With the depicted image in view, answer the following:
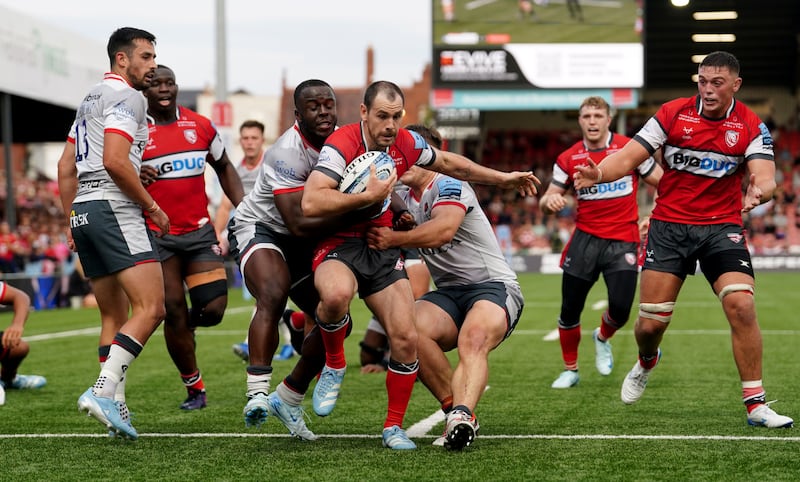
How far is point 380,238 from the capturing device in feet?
20.5

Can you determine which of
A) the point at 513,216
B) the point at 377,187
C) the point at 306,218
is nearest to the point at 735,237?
the point at 377,187

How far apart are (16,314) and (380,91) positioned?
406 centimetres

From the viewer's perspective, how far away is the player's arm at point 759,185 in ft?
21.8

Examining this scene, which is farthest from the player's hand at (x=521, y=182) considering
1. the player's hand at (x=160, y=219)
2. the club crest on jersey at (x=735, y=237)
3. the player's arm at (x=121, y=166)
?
the player's arm at (x=121, y=166)

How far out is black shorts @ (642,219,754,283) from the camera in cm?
702

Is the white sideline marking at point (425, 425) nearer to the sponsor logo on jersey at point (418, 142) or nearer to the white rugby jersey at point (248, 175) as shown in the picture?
the sponsor logo on jersey at point (418, 142)

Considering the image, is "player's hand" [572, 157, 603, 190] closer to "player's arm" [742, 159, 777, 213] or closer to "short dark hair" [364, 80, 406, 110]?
"player's arm" [742, 159, 777, 213]

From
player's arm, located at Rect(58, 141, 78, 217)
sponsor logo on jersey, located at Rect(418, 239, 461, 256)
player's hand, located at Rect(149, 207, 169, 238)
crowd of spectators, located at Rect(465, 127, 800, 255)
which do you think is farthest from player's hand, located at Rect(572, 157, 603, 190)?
crowd of spectators, located at Rect(465, 127, 800, 255)

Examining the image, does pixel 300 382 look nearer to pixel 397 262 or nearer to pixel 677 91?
pixel 397 262

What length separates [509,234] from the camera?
124 feet

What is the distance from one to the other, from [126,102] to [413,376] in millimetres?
2291

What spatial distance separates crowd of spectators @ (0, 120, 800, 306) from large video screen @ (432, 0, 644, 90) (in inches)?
201

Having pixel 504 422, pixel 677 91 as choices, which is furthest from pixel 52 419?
pixel 677 91

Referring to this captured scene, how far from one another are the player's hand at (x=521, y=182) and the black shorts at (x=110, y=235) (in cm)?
219
